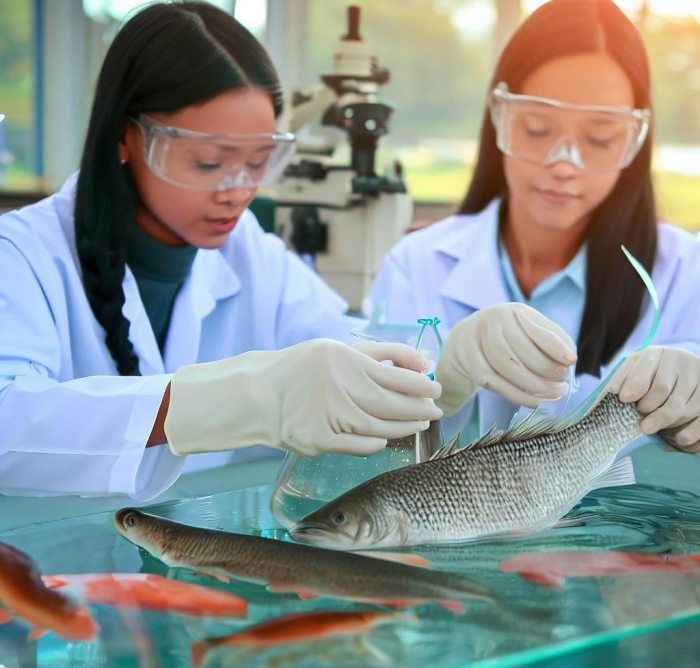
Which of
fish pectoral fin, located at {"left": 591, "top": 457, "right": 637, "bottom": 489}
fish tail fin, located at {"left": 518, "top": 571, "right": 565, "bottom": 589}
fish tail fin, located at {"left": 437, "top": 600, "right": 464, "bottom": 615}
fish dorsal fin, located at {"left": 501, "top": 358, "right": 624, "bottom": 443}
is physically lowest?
fish pectoral fin, located at {"left": 591, "top": 457, "right": 637, "bottom": 489}

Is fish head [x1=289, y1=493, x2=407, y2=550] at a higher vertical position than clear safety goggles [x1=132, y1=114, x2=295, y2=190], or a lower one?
lower

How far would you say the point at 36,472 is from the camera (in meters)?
1.28

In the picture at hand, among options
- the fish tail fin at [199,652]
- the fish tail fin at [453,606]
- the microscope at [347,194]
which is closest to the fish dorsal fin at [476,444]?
the fish tail fin at [453,606]

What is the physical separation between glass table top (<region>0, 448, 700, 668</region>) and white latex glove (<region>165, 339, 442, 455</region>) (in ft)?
0.42

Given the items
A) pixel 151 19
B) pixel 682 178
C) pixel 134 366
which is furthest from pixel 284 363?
pixel 682 178

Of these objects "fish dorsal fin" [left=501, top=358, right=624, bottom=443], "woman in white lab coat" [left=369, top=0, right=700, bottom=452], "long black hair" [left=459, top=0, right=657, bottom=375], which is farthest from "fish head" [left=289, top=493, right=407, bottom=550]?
"long black hair" [left=459, top=0, right=657, bottom=375]

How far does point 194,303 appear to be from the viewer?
5.76 feet

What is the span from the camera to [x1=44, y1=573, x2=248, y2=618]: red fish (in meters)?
0.88

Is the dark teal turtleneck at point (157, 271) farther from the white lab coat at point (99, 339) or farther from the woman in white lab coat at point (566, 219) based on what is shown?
the woman in white lab coat at point (566, 219)

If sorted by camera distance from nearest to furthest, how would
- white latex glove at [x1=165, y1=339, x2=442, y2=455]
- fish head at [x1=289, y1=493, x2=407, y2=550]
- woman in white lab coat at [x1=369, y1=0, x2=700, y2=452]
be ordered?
fish head at [x1=289, y1=493, x2=407, y2=550] → white latex glove at [x1=165, y1=339, x2=442, y2=455] → woman in white lab coat at [x1=369, y1=0, x2=700, y2=452]

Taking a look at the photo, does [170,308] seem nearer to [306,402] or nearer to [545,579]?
[306,402]

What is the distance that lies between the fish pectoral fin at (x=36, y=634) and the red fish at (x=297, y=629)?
0.15 m

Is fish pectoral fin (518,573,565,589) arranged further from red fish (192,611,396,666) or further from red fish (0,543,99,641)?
red fish (0,543,99,641)

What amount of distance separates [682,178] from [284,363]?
5.02 m
